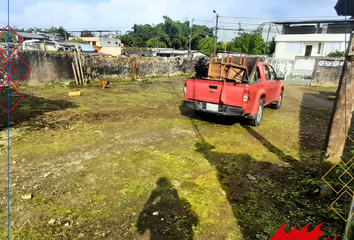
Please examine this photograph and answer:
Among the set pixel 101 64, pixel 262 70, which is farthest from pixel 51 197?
pixel 101 64

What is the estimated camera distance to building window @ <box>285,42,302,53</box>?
1436 inches

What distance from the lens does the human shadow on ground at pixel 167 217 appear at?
2.59 meters

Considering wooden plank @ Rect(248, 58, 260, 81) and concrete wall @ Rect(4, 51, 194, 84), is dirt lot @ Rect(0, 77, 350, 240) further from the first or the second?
concrete wall @ Rect(4, 51, 194, 84)

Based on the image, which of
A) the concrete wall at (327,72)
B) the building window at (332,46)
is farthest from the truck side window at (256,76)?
the building window at (332,46)

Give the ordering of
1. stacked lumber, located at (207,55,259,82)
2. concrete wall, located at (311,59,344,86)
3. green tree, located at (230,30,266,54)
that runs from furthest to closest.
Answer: green tree, located at (230,30,266,54) → concrete wall, located at (311,59,344,86) → stacked lumber, located at (207,55,259,82)

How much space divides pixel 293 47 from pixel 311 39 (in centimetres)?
267

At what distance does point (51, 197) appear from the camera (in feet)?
10.4

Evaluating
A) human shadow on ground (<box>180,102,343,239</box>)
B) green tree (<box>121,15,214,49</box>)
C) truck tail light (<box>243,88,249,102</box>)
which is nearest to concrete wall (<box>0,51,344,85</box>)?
truck tail light (<box>243,88,249,102</box>)

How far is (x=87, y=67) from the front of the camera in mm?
13344

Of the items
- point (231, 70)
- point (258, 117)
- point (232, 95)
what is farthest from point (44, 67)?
point (258, 117)

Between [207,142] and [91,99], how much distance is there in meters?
5.93

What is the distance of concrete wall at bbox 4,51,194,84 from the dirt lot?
18.3 ft

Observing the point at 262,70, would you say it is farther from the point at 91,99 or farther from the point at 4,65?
the point at 4,65

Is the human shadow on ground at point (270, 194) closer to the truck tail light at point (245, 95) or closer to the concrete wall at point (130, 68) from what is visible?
the truck tail light at point (245, 95)
